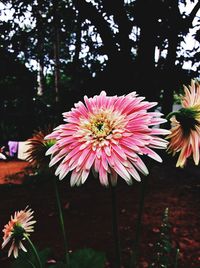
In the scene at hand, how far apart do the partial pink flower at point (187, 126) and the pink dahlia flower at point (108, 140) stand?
0.05 m

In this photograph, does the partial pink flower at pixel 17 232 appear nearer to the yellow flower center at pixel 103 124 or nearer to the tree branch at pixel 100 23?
the yellow flower center at pixel 103 124

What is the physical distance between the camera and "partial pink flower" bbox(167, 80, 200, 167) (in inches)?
26.0

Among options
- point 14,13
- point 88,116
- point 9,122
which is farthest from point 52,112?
point 88,116

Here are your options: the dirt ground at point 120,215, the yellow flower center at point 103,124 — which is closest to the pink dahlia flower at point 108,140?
the yellow flower center at point 103,124

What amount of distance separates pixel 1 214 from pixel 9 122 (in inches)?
106

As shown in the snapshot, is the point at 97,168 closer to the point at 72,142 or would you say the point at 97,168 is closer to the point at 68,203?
the point at 72,142

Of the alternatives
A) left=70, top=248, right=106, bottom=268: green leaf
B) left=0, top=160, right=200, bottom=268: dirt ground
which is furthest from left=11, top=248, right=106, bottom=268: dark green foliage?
left=0, top=160, right=200, bottom=268: dirt ground

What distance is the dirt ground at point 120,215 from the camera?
299 cm

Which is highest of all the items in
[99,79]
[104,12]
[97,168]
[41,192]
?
[104,12]

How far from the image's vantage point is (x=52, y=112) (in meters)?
6.27

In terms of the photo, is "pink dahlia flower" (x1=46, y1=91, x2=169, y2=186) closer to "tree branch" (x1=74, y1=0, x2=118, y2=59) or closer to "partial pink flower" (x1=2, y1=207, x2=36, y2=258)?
"partial pink flower" (x1=2, y1=207, x2=36, y2=258)

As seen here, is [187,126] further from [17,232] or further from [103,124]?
[17,232]

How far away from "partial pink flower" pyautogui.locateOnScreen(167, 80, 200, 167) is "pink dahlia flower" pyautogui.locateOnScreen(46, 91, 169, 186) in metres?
0.05

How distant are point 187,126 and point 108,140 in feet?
0.55
